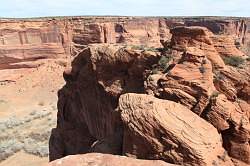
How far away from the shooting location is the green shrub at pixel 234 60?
13.2 meters

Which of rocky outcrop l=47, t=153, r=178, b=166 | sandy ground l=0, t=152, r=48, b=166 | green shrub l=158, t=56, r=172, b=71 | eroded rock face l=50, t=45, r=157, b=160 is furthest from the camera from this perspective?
sandy ground l=0, t=152, r=48, b=166

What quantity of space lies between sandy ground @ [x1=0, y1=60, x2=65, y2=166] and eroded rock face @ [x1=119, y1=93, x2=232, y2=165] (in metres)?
18.8

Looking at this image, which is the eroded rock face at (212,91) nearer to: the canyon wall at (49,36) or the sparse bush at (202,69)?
the sparse bush at (202,69)

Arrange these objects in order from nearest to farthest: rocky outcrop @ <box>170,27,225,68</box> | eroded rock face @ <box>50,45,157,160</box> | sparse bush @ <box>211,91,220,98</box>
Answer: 1. sparse bush @ <box>211,91,220,98</box>
2. rocky outcrop @ <box>170,27,225,68</box>
3. eroded rock face @ <box>50,45,157,160</box>

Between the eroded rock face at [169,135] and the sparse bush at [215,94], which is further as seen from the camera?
the sparse bush at [215,94]

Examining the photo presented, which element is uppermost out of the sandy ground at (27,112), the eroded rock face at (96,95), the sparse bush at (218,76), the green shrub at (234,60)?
the green shrub at (234,60)

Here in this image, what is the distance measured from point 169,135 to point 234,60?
233 inches

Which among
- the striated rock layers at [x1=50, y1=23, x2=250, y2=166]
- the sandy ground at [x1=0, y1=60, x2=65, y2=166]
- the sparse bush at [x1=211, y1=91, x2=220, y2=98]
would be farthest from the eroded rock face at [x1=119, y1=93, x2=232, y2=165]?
the sandy ground at [x1=0, y1=60, x2=65, y2=166]

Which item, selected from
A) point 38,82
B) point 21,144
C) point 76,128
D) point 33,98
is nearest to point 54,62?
point 38,82

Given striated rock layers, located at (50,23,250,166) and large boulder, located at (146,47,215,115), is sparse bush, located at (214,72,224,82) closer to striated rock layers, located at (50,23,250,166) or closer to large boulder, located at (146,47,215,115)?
striated rock layers, located at (50,23,250,166)

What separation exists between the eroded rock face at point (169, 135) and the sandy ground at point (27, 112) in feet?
61.6

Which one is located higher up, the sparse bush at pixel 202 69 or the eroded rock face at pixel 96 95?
the sparse bush at pixel 202 69

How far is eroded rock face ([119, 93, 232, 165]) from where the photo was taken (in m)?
9.27

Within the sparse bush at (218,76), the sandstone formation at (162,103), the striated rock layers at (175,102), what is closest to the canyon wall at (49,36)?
the sandstone formation at (162,103)
